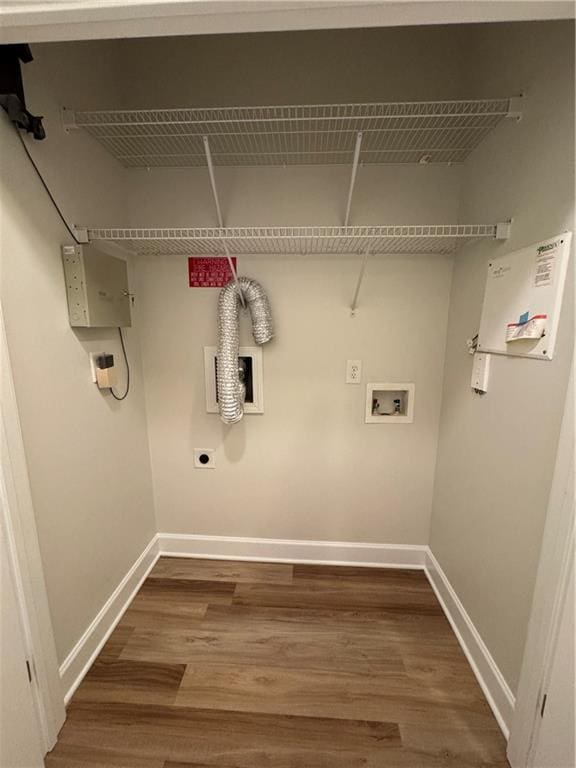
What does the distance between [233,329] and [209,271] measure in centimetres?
38

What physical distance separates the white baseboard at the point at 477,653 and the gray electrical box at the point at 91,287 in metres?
2.12

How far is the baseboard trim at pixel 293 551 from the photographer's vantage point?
190 cm

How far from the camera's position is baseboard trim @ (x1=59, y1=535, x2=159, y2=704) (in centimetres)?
124

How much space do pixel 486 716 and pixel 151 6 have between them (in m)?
2.39

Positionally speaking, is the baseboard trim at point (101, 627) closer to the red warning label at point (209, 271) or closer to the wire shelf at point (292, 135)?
the red warning label at point (209, 271)

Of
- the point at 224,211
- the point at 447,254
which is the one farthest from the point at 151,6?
the point at 447,254

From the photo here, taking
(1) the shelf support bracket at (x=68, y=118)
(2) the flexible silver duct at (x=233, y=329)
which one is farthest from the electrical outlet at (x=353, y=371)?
(1) the shelf support bracket at (x=68, y=118)

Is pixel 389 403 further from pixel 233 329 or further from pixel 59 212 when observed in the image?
pixel 59 212

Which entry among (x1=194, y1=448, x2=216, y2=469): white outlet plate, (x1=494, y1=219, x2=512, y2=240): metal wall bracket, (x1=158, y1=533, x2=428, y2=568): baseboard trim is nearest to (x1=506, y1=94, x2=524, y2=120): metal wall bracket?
(x1=494, y1=219, x2=512, y2=240): metal wall bracket

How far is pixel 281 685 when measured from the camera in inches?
49.9

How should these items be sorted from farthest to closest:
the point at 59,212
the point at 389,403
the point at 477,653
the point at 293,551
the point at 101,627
→ the point at 293,551 → the point at 389,403 → the point at 101,627 → the point at 477,653 → the point at 59,212

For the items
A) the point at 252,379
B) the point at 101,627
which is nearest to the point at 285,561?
the point at 101,627

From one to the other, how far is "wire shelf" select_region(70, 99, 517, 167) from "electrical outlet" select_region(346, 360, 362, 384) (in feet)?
3.33

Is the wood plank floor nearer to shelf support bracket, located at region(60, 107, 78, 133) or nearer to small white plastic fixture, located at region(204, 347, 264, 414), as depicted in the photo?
small white plastic fixture, located at region(204, 347, 264, 414)
